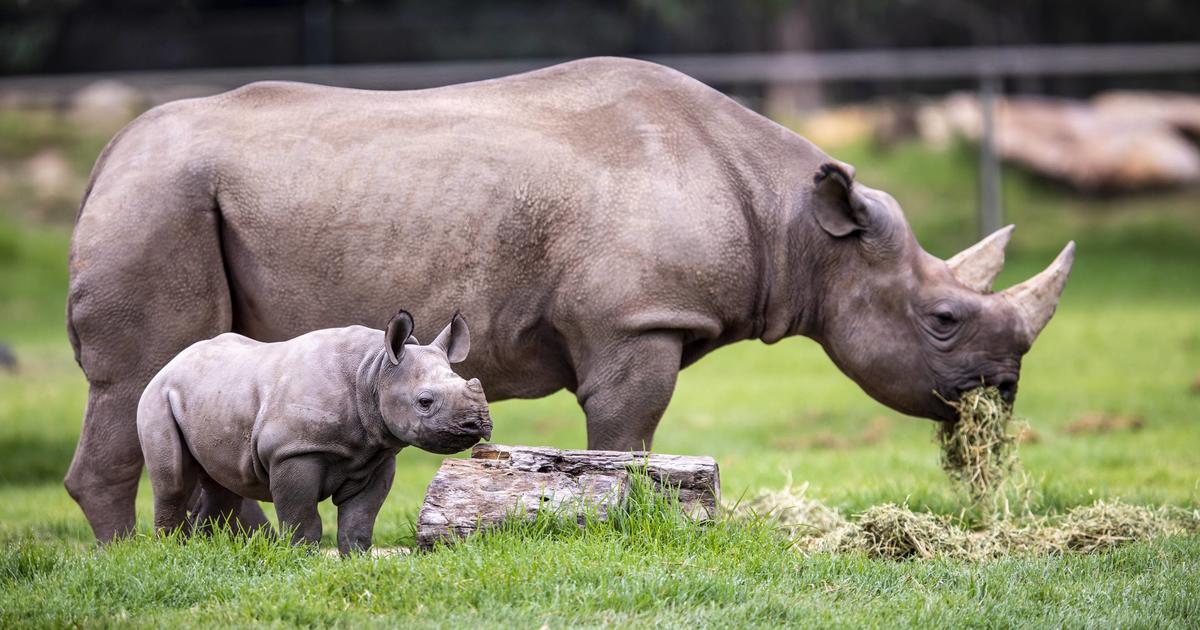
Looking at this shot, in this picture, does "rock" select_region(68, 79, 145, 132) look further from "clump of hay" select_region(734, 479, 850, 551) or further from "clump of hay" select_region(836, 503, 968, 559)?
"clump of hay" select_region(836, 503, 968, 559)

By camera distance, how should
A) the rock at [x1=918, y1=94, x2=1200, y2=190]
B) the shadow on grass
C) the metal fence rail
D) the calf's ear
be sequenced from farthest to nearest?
the rock at [x1=918, y1=94, x2=1200, y2=190] < the metal fence rail < the shadow on grass < the calf's ear

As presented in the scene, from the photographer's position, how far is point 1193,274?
19.2 meters

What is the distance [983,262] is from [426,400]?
11.1 ft

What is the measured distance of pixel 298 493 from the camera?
5.99 m

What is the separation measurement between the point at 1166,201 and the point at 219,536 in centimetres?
1721

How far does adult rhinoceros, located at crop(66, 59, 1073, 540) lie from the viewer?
696cm

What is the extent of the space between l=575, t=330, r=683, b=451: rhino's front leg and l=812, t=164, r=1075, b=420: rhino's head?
1.01 meters

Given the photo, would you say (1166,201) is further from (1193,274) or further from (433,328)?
(433,328)

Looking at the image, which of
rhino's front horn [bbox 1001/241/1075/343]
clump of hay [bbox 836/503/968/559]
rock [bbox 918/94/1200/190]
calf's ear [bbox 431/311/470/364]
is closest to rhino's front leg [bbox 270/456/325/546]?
calf's ear [bbox 431/311/470/364]

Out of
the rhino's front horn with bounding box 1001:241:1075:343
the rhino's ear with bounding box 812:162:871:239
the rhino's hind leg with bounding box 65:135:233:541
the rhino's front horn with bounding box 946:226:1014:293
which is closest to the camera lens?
the rhino's hind leg with bounding box 65:135:233:541

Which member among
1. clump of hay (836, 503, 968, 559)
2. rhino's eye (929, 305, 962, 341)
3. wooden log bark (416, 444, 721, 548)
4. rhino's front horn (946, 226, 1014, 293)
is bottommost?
clump of hay (836, 503, 968, 559)

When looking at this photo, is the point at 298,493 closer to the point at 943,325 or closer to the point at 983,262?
the point at 943,325

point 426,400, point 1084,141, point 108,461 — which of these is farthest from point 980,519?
point 1084,141

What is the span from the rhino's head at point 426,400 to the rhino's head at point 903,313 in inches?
92.1
